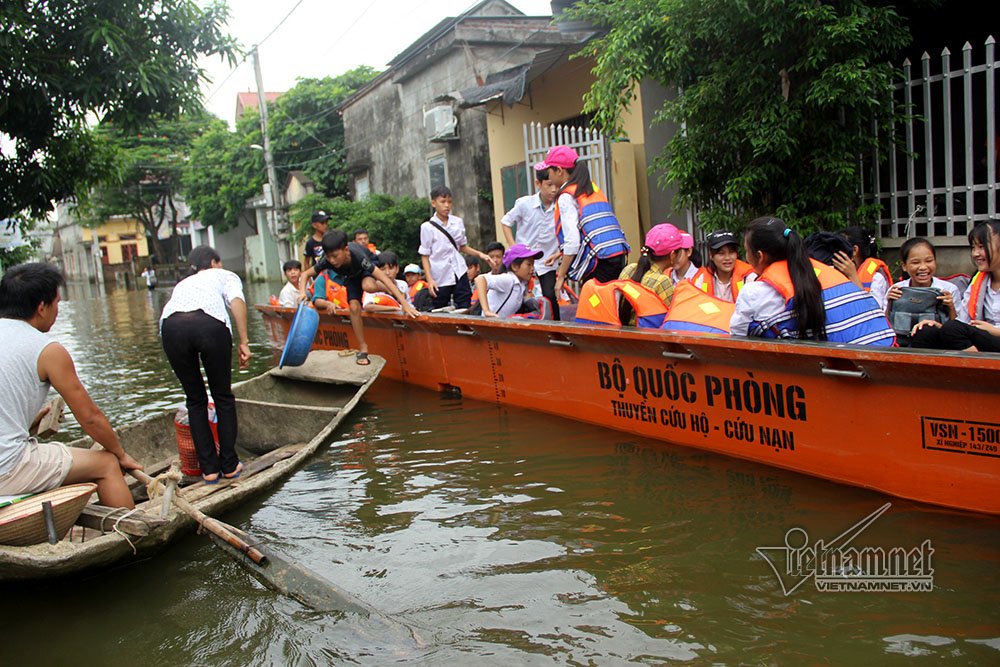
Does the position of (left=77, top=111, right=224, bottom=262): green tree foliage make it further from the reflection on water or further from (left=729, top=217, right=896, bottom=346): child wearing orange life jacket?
(left=729, top=217, right=896, bottom=346): child wearing orange life jacket

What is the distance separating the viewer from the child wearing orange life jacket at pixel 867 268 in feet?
19.4

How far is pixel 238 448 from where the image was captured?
22.2 feet

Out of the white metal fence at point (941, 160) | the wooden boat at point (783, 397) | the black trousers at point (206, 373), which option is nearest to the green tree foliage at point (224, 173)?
the white metal fence at point (941, 160)

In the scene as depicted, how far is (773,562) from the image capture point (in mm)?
3734

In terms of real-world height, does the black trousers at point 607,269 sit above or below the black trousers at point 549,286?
above

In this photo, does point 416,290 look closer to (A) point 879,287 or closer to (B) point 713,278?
(B) point 713,278

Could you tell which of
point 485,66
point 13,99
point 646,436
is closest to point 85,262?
point 485,66

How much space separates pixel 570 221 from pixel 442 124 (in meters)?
10.7

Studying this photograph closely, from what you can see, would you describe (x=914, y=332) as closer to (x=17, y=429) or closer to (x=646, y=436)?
(x=646, y=436)

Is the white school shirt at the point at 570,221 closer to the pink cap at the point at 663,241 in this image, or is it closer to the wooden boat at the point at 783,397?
the wooden boat at the point at 783,397

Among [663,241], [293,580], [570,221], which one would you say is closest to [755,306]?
[663,241]

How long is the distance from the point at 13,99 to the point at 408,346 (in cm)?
412

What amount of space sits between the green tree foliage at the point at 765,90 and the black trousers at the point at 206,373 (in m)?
4.86

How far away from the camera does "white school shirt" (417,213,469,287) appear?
29.9ft
